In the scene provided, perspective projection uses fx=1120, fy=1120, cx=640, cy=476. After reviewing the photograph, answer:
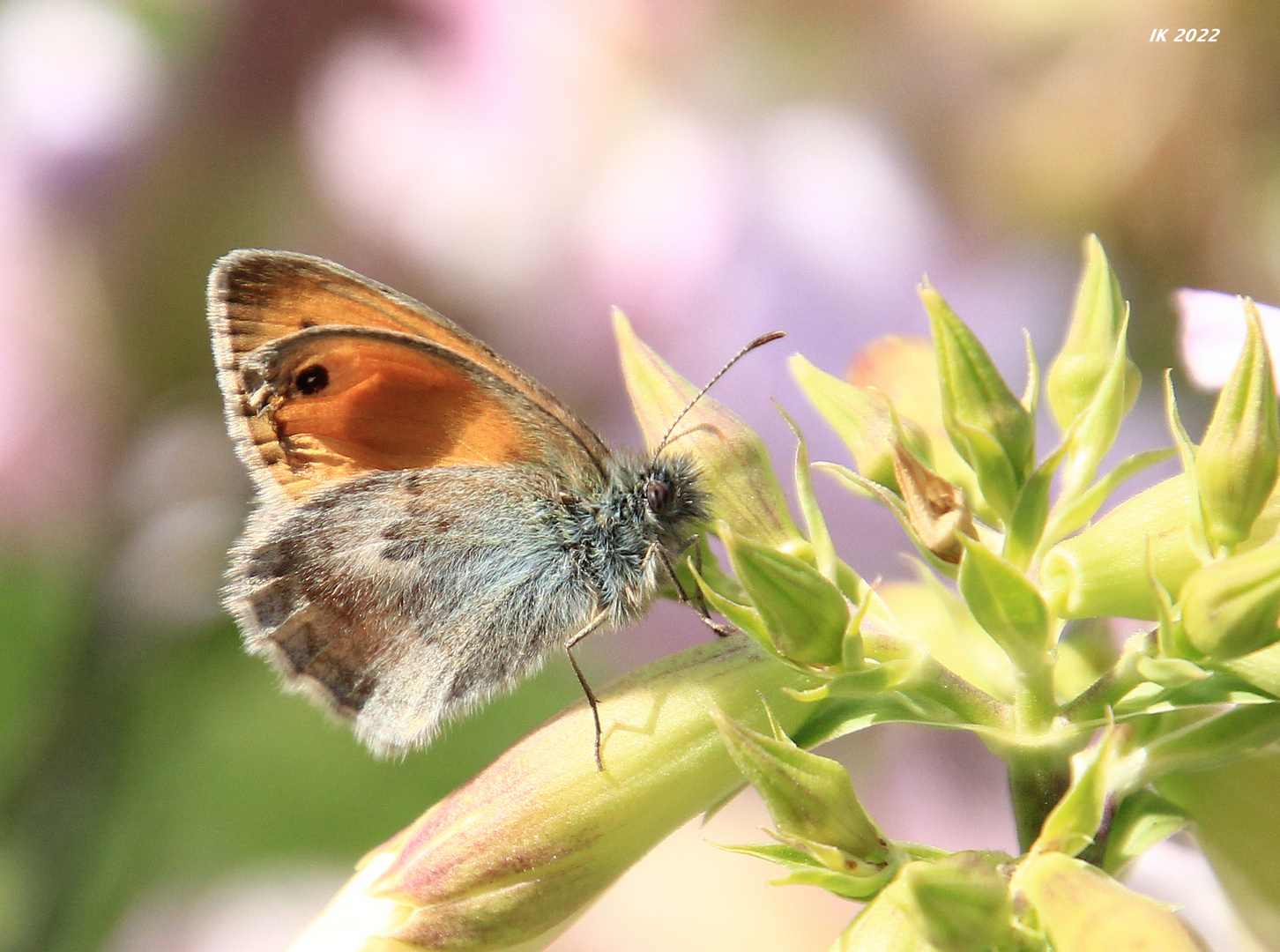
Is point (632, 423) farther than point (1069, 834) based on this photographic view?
Yes

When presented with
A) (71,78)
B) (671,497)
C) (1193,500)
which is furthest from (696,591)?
(71,78)

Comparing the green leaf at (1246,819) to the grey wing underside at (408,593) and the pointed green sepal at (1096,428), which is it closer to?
the pointed green sepal at (1096,428)

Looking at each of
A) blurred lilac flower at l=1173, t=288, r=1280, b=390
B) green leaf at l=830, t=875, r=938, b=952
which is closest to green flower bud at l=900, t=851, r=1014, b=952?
green leaf at l=830, t=875, r=938, b=952

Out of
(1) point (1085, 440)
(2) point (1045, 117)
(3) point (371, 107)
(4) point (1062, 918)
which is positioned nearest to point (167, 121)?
(3) point (371, 107)

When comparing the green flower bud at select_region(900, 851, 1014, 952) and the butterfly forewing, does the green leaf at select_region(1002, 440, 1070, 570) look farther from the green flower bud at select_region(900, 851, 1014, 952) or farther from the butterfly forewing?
the butterfly forewing

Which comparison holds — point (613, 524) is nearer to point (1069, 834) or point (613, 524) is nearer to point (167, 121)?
point (1069, 834)

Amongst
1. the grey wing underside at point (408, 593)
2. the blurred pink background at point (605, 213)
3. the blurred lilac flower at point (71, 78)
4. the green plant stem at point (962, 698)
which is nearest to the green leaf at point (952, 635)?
the green plant stem at point (962, 698)
